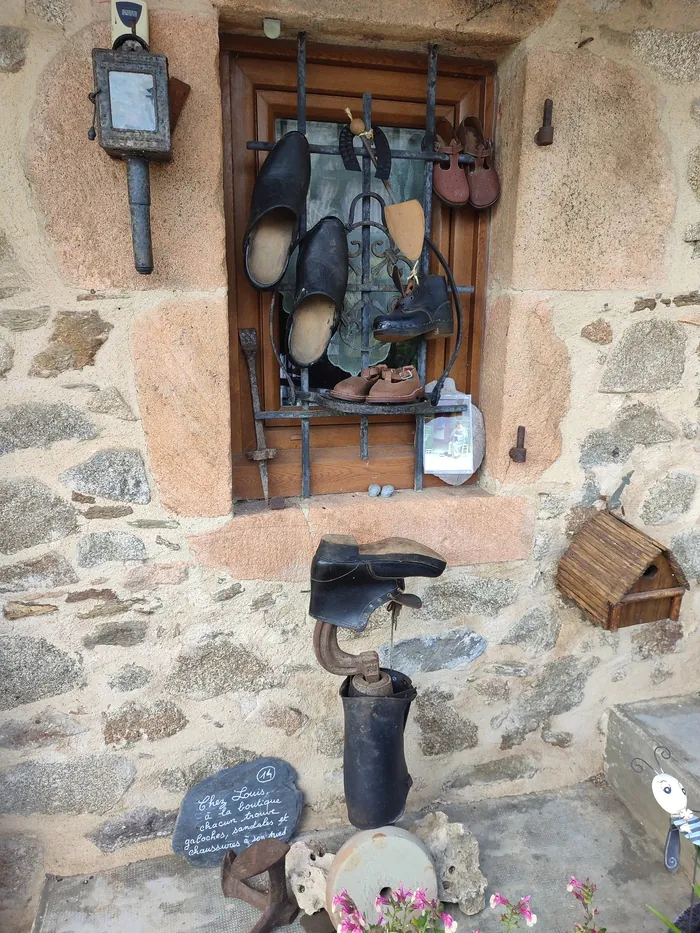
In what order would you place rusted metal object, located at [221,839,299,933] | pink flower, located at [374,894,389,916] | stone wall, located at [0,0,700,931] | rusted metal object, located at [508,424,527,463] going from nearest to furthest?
pink flower, located at [374,894,389,916]
stone wall, located at [0,0,700,931]
rusted metal object, located at [221,839,299,933]
rusted metal object, located at [508,424,527,463]

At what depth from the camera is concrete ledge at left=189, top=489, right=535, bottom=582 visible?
165cm

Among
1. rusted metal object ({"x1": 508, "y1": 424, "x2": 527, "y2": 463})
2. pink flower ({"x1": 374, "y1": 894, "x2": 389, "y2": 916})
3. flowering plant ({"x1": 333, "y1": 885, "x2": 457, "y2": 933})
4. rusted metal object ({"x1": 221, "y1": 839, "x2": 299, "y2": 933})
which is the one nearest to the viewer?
flowering plant ({"x1": 333, "y1": 885, "x2": 457, "y2": 933})

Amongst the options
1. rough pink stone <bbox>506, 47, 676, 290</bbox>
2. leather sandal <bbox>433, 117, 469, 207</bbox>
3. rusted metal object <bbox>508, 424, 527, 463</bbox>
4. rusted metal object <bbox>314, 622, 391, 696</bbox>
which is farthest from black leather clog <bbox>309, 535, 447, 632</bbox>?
leather sandal <bbox>433, 117, 469, 207</bbox>

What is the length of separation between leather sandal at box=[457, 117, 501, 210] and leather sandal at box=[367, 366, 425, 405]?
50 cm

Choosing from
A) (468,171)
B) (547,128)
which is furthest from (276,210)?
(547,128)

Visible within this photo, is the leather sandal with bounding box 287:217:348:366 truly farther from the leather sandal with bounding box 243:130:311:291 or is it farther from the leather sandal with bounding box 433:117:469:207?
the leather sandal with bounding box 433:117:469:207

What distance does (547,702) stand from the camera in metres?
1.97

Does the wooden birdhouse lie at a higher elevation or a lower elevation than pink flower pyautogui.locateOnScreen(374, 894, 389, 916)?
higher

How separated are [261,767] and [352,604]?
0.71 meters

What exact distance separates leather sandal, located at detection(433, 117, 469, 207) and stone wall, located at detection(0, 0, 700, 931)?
11cm

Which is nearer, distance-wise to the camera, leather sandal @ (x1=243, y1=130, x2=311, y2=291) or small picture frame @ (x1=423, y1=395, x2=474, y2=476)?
leather sandal @ (x1=243, y1=130, x2=311, y2=291)

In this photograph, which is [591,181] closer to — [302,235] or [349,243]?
[349,243]

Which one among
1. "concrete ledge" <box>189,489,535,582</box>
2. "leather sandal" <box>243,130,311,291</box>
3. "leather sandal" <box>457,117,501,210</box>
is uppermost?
"leather sandal" <box>457,117,501,210</box>

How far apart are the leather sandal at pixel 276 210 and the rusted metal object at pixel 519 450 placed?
78cm
